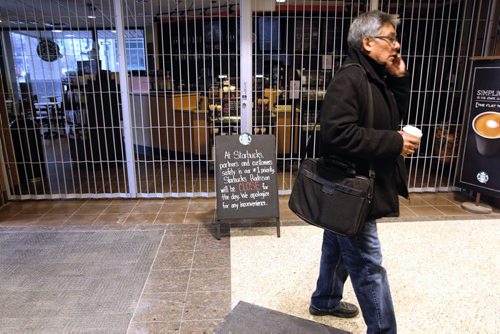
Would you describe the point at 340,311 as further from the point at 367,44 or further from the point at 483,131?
the point at 483,131

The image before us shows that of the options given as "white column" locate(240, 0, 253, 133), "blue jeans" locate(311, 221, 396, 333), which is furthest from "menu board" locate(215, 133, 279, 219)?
"blue jeans" locate(311, 221, 396, 333)

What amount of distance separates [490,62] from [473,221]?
4.92 ft

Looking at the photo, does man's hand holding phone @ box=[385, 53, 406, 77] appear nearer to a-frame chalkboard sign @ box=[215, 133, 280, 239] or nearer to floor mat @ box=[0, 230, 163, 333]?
a-frame chalkboard sign @ box=[215, 133, 280, 239]

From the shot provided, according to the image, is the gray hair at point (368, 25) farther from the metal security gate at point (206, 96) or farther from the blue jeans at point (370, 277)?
the metal security gate at point (206, 96)

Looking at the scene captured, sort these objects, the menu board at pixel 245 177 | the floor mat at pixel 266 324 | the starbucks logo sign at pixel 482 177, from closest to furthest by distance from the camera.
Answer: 1. the floor mat at pixel 266 324
2. the menu board at pixel 245 177
3. the starbucks logo sign at pixel 482 177

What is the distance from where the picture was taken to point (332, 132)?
1456mm

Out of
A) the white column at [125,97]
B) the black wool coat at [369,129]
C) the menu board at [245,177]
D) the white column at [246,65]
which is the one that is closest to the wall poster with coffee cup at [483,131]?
the menu board at [245,177]

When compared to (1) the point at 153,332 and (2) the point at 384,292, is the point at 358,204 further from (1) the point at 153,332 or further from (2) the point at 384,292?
(1) the point at 153,332

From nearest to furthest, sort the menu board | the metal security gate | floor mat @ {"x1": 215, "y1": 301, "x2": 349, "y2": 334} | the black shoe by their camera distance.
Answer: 1. floor mat @ {"x1": 215, "y1": 301, "x2": 349, "y2": 334}
2. the black shoe
3. the menu board
4. the metal security gate

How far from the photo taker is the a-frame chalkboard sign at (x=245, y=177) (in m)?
3.08

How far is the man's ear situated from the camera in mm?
1507

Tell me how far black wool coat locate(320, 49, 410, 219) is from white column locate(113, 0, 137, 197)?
277cm

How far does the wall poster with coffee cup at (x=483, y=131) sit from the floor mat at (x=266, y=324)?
8.41 feet

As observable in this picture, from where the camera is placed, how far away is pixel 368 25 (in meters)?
1.50
